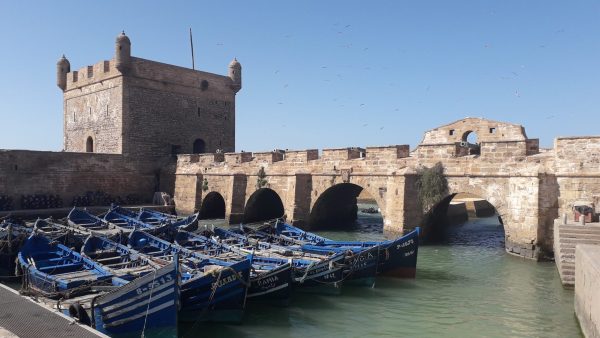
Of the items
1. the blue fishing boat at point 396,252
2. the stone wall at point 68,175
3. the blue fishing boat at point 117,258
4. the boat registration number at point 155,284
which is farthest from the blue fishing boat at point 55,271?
the stone wall at point 68,175

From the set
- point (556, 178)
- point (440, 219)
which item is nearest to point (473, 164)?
point (556, 178)

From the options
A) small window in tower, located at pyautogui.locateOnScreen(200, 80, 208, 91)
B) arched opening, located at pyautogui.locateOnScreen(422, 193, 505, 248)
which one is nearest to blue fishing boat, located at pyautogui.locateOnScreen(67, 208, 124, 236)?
arched opening, located at pyautogui.locateOnScreen(422, 193, 505, 248)

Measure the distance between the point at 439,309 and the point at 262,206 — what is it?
15664 mm

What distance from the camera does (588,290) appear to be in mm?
7750

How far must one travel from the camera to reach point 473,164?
51.5 ft

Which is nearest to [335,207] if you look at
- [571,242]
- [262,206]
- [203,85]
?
[262,206]

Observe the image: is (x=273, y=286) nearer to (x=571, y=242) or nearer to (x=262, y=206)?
(x=571, y=242)

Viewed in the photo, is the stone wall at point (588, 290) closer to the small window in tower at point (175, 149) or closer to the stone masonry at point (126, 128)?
the stone masonry at point (126, 128)

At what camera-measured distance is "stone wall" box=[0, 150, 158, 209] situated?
23422mm

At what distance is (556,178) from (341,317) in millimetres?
8312

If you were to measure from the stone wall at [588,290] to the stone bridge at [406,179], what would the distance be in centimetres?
445

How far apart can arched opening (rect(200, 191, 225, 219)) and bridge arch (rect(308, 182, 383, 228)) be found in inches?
281

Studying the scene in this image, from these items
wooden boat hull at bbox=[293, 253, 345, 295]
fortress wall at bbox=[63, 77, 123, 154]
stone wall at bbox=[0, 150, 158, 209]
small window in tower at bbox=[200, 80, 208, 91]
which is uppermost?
small window in tower at bbox=[200, 80, 208, 91]

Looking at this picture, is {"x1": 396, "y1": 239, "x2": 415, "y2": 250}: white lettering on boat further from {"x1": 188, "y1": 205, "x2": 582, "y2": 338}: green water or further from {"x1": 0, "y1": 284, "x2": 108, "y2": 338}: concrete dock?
{"x1": 0, "y1": 284, "x2": 108, "y2": 338}: concrete dock
